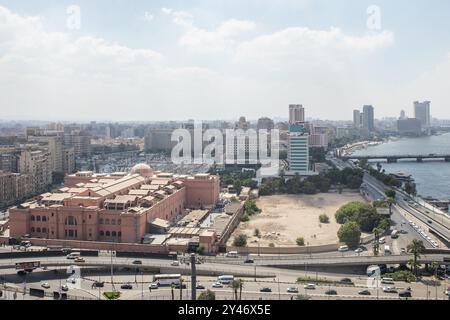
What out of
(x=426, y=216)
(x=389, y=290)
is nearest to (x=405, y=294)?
(x=389, y=290)

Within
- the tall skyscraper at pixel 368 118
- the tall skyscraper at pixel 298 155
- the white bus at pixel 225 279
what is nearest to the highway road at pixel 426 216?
the tall skyscraper at pixel 298 155

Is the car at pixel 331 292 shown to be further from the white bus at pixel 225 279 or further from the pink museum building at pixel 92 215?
the pink museum building at pixel 92 215

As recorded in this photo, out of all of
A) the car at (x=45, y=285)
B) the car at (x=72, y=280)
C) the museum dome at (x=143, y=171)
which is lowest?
the car at (x=72, y=280)

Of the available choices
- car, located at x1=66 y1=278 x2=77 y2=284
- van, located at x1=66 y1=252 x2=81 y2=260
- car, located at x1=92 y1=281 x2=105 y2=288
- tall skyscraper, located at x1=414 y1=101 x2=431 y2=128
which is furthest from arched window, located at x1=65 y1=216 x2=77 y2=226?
tall skyscraper, located at x1=414 y1=101 x2=431 y2=128

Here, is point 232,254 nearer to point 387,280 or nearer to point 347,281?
point 347,281
